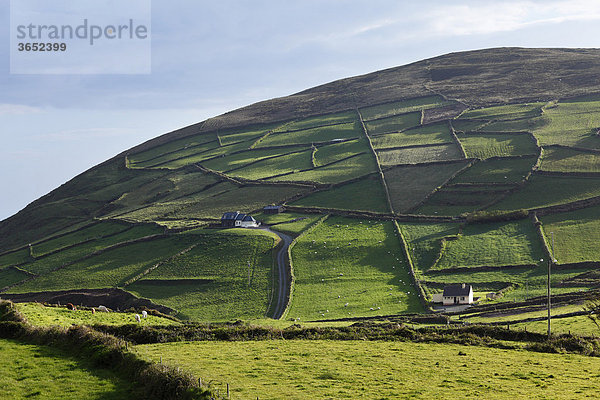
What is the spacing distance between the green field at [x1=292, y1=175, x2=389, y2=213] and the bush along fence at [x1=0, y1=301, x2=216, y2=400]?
92.7 meters

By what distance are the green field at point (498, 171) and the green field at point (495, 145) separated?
16.5 feet

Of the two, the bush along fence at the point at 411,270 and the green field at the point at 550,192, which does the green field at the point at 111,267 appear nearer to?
the bush along fence at the point at 411,270

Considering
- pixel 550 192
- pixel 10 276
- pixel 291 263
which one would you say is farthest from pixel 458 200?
pixel 10 276

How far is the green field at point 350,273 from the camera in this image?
291ft

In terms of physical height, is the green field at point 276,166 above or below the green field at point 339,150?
below

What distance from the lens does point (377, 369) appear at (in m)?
40.2

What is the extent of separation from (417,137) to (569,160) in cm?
5388

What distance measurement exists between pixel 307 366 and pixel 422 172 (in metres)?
119

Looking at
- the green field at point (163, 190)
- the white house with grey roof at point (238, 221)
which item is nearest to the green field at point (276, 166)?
the green field at point (163, 190)

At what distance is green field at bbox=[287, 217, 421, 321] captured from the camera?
3489 inches

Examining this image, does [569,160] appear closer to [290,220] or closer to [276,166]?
[290,220]

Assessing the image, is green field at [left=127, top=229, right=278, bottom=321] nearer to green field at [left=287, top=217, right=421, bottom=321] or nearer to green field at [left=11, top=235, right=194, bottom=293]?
green field at [left=11, top=235, right=194, bottom=293]

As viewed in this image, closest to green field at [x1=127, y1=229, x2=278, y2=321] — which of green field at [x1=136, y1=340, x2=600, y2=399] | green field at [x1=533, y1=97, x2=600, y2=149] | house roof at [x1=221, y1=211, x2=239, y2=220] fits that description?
house roof at [x1=221, y1=211, x2=239, y2=220]

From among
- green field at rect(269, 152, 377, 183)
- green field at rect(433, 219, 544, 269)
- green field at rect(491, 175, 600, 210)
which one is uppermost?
green field at rect(269, 152, 377, 183)
